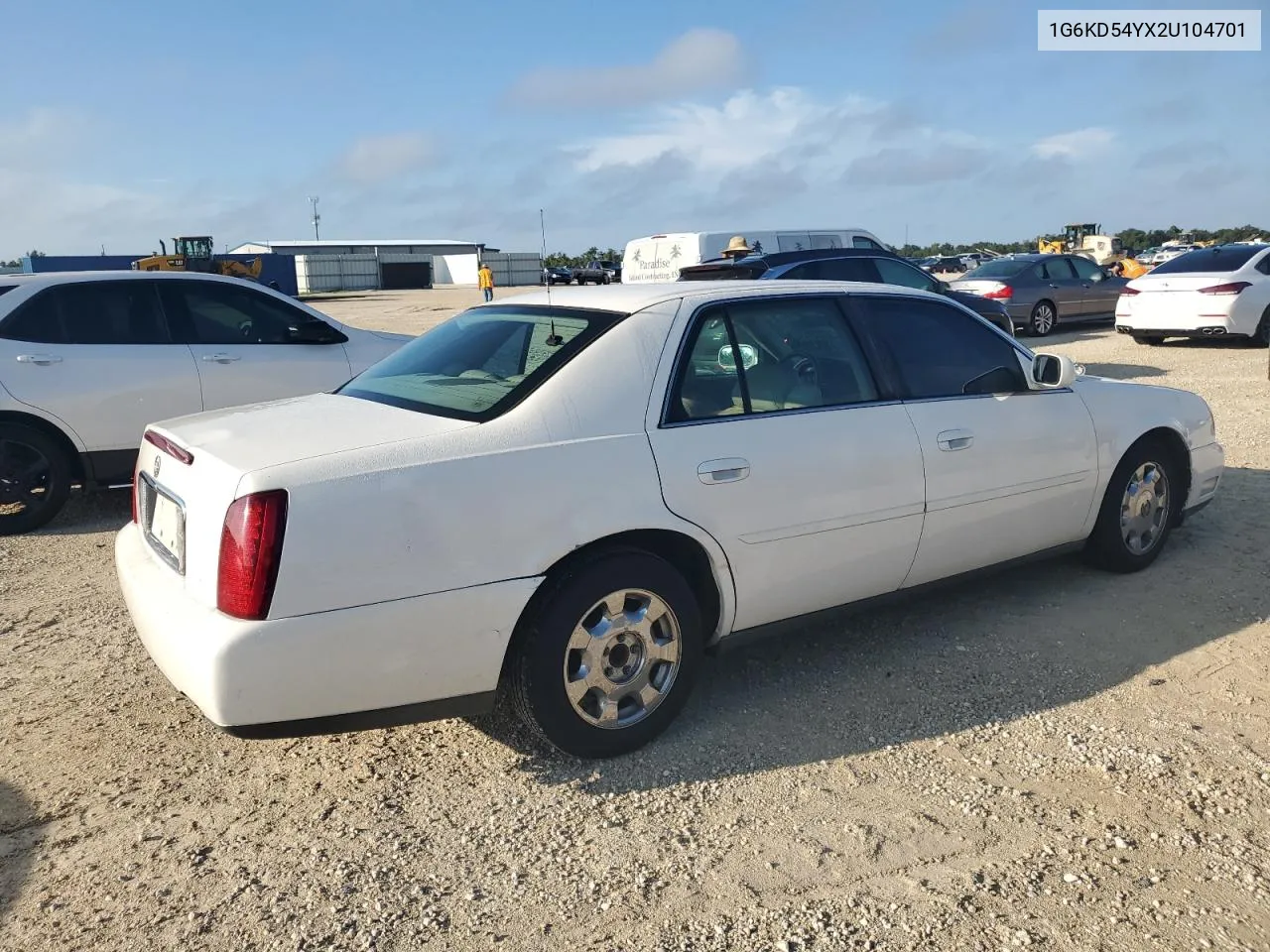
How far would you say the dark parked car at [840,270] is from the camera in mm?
11797

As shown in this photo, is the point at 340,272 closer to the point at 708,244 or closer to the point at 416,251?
the point at 416,251

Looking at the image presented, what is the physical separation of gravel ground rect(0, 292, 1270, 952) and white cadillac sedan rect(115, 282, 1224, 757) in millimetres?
349

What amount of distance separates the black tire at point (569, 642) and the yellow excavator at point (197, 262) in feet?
133

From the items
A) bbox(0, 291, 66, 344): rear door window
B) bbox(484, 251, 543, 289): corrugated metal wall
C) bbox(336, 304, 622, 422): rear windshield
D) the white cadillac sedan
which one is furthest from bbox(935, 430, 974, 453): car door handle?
bbox(484, 251, 543, 289): corrugated metal wall

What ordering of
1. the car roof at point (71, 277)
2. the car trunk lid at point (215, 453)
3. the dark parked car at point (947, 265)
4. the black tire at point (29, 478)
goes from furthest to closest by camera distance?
1. the dark parked car at point (947, 265)
2. the car roof at point (71, 277)
3. the black tire at point (29, 478)
4. the car trunk lid at point (215, 453)

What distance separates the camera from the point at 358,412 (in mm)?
3516

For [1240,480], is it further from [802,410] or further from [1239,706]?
[802,410]

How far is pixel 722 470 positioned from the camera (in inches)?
136

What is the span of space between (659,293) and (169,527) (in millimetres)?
1887

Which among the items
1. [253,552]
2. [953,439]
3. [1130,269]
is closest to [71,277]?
[253,552]

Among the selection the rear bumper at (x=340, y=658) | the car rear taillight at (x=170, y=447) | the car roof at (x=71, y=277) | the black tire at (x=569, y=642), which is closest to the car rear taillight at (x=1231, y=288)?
the car roof at (x=71, y=277)

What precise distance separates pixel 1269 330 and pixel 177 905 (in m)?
15.2

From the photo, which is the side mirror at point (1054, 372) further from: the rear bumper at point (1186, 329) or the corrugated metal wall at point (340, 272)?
the corrugated metal wall at point (340, 272)

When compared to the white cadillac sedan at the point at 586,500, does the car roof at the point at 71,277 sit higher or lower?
higher
